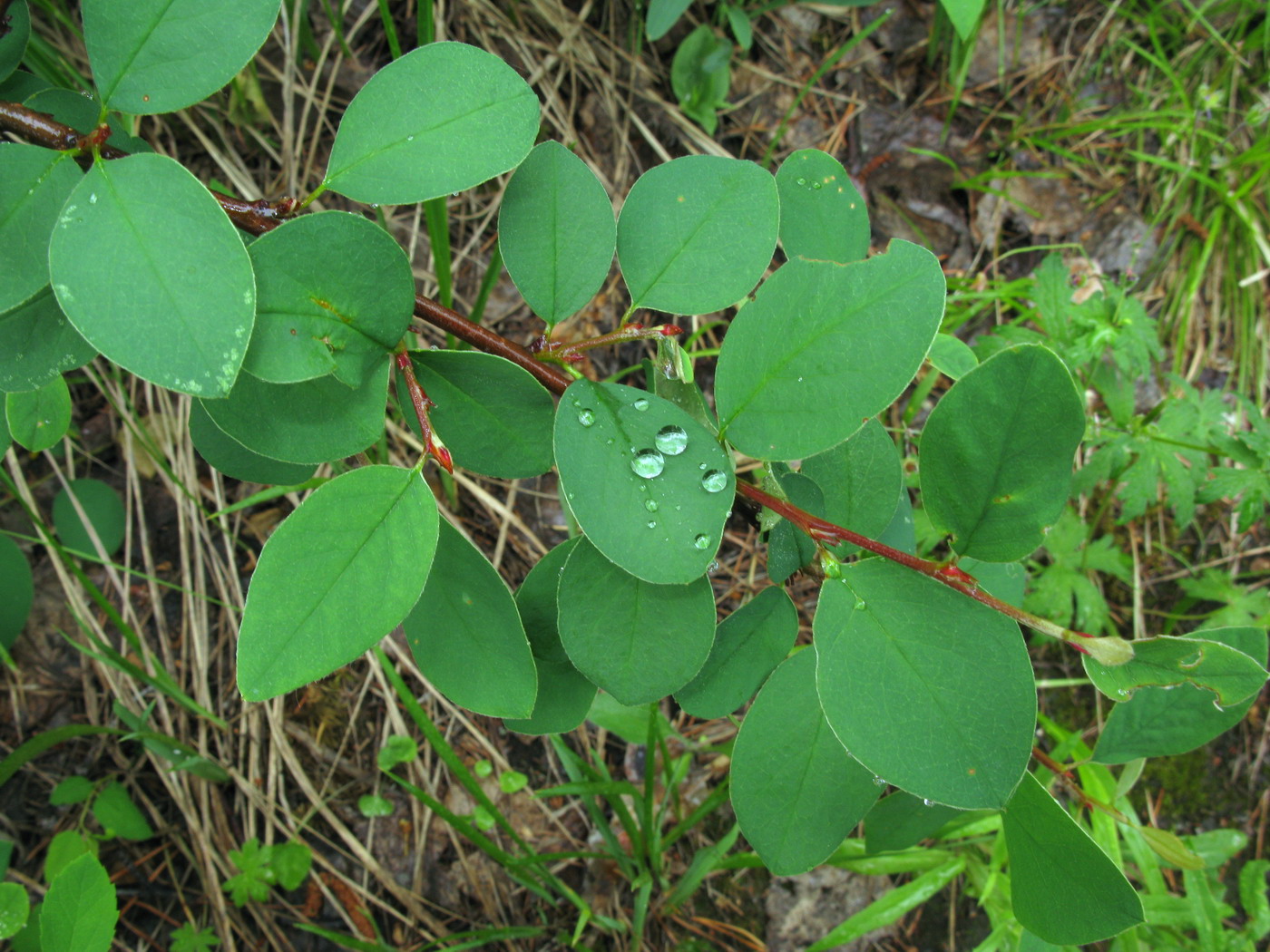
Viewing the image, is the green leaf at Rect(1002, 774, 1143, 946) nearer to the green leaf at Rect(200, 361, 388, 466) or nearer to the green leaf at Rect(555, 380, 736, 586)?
the green leaf at Rect(555, 380, 736, 586)

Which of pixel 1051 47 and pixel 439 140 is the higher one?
pixel 439 140

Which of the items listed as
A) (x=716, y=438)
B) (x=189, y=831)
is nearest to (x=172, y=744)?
(x=189, y=831)

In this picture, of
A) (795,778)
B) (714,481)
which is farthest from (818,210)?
(795,778)

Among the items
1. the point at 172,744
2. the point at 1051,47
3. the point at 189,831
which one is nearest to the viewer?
the point at 172,744

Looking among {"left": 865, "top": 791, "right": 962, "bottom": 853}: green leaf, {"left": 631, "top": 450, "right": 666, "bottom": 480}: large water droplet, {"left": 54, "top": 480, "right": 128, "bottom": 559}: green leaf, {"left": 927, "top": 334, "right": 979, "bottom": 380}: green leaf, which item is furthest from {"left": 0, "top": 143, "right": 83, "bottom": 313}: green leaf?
{"left": 54, "top": 480, "right": 128, "bottom": 559}: green leaf

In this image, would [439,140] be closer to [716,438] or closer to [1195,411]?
[716,438]

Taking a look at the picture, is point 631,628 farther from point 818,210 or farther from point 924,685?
point 818,210
